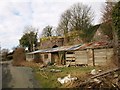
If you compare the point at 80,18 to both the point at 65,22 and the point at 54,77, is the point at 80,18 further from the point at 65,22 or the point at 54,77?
the point at 54,77

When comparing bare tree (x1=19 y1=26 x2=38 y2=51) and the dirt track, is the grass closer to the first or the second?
the dirt track

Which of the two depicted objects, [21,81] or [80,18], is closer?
[21,81]

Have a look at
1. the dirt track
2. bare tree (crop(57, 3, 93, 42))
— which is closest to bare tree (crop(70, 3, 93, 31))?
bare tree (crop(57, 3, 93, 42))

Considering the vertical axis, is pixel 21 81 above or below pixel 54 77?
below

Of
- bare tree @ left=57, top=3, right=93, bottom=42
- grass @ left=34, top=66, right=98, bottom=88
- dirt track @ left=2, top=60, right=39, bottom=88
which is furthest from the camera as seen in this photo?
bare tree @ left=57, top=3, right=93, bottom=42

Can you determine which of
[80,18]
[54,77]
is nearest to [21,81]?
[54,77]

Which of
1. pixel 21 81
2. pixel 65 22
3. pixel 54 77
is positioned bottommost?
pixel 21 81

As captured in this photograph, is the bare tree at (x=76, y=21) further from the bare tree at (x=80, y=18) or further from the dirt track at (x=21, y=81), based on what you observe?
the dirt track at (x=21, y=81)

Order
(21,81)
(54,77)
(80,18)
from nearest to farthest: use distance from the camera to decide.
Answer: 1. (21,81)
2. (54,77)
3. (80,18)

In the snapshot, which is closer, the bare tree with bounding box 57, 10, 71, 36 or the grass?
the grass

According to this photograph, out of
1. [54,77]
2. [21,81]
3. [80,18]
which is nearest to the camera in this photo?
[21,81]

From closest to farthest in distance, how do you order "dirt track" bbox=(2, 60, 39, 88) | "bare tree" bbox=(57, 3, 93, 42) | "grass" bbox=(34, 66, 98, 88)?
1. "grass" bbox=(34, 66, 98, 88)
2. "dirt track" bbox=(2, 60, 39, 88)
3. "bare tree" bbox=(57, 3, 93, 42)

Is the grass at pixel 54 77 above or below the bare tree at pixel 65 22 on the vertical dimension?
below

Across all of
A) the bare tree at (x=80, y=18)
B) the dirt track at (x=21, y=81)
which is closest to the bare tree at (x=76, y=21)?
the bare tree at (x=80, y=18)
